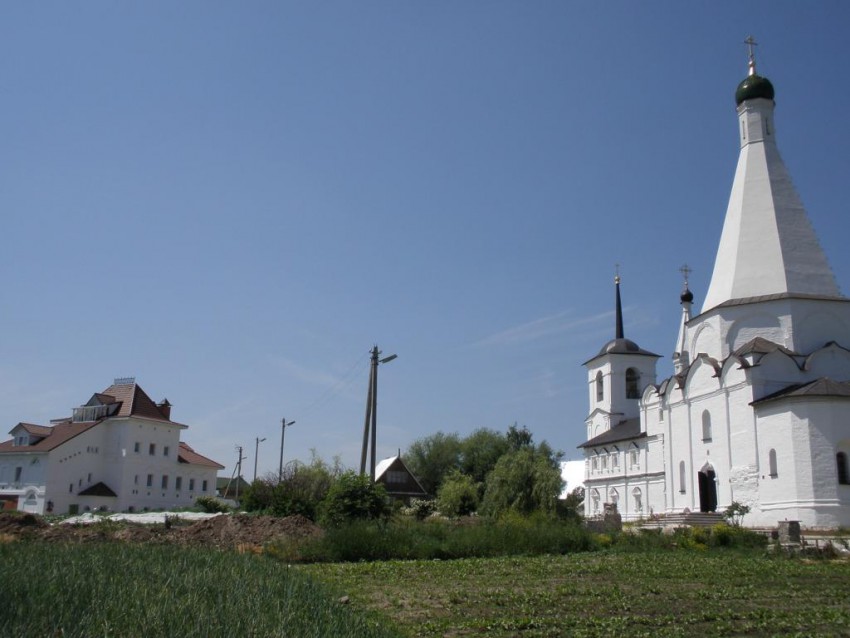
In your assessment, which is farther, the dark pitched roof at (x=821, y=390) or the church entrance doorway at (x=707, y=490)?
the church entrance doorway at (x=707, y=490)

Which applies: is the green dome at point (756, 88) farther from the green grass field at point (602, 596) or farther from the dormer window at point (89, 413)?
the dormer window at point (89, 413)

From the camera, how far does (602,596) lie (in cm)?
1160

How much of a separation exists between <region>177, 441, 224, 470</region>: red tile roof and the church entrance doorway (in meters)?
39.2

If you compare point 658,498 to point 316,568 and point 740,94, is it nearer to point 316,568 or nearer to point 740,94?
point 740,94

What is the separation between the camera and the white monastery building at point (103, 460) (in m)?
51.5

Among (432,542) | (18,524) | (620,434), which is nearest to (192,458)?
(620,434)

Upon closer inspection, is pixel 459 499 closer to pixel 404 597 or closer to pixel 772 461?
pixel 772 461

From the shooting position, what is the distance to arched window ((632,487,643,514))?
46812 millimetres

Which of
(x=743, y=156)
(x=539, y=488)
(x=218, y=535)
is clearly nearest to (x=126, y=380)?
(x=539, y=488)

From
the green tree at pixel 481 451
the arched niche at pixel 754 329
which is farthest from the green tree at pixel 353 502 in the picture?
the green tree at pixel 481 451

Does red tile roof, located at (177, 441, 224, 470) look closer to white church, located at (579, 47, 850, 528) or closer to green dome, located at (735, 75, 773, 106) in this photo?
white church, located at (579, 47, 850, 528)

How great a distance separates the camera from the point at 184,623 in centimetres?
576

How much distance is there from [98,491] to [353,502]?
37.0 metres

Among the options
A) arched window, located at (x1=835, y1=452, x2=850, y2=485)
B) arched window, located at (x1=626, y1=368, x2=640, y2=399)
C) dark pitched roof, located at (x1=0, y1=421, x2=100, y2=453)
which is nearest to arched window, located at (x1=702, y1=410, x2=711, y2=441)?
arched window, located at (x1=835, y1=452, x2=850, y2=485)
